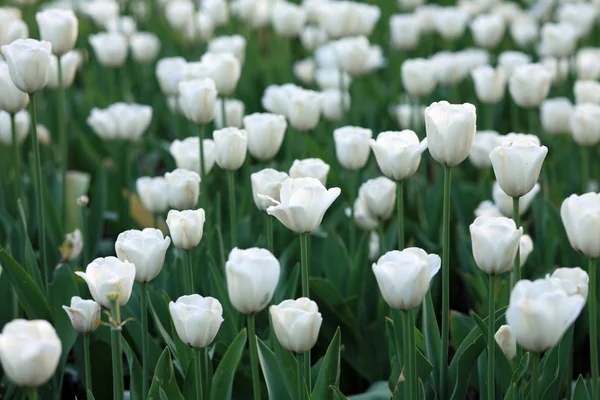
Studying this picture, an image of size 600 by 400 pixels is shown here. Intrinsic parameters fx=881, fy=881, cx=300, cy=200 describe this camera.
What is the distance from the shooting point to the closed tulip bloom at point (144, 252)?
1634 millimetres

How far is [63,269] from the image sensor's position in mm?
2047

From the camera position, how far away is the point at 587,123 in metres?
2.58

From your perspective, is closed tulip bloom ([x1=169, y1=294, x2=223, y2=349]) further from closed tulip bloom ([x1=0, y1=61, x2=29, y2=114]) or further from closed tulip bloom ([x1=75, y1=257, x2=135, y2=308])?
closed tulip bloom ([x1=0, y1=61, x2=29, y2=114])

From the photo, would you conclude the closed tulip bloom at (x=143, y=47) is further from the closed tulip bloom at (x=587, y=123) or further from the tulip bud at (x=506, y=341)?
the tulip bud at (x=506, y=341)

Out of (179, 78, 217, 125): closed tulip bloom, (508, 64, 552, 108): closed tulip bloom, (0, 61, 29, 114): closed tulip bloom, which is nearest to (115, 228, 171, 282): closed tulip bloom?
(179, 78, 217, 125): closed tulip bloom

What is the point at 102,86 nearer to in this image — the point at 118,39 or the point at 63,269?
the point at 118,39

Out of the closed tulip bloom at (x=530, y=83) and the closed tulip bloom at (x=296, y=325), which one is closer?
the closed tulip bloom at (x=296, y=325)

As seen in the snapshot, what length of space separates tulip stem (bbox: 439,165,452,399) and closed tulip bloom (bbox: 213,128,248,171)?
0.57 metres

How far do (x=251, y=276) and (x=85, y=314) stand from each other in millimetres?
397

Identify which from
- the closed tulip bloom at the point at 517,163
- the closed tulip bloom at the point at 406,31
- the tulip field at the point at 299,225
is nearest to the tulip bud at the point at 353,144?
the tulip field at the point at 299,225

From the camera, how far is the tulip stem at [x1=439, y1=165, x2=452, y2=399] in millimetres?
1613

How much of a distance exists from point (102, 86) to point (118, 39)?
0.79m

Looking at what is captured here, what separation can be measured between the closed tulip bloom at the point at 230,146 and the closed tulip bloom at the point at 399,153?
384 mm

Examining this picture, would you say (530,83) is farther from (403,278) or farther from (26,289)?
(26,289)
